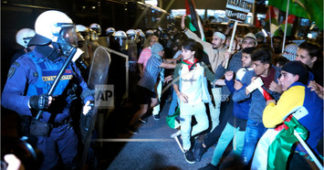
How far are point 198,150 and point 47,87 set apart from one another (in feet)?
8.25

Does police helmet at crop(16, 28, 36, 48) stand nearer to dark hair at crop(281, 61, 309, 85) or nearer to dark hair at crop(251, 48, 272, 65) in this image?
dark hair at crop(251, 48, 272, 65)

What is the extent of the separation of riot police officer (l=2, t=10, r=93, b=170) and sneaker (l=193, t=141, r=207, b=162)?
2029 mm

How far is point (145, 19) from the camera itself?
5.93 meters

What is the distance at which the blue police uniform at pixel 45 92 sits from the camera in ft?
6.06

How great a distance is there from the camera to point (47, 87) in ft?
6.62

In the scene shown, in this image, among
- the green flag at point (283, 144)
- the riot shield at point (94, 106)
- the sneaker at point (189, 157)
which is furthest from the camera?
the sneaker at point (189, 157)

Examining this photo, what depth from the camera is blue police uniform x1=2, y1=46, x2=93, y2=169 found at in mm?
1847

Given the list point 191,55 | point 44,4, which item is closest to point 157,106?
point 191,55

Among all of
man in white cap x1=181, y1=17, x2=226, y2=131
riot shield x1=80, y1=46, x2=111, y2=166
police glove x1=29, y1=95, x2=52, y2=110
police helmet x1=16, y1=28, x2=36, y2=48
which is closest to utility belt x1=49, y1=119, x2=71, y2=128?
riot shield x1=80, y1=46, x2=111, y2=166

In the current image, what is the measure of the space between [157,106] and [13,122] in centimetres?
296

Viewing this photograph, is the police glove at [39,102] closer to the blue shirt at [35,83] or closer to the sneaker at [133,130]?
the blue shirt at [35,83]

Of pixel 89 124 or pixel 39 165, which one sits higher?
pixel 89 124

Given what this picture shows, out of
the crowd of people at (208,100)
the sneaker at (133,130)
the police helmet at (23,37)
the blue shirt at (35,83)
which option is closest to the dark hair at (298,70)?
the crowd of people at (208,100)

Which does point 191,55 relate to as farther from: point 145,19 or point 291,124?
point 145,19
